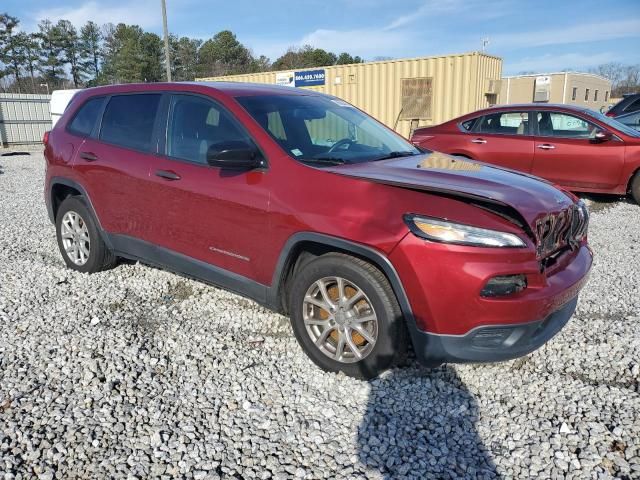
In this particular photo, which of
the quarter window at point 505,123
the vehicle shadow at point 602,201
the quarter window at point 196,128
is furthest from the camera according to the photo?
the quarter window at point 505,123

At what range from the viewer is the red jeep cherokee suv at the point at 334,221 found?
8.60 ft

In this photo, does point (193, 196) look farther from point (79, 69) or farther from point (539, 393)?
point (79, 69)

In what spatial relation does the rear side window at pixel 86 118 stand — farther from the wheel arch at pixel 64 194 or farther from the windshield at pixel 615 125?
the windshield at pixel 615 125

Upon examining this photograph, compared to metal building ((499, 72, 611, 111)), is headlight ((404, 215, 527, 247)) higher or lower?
lower

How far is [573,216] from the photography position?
3150 mm

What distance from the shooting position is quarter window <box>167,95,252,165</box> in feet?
11.7

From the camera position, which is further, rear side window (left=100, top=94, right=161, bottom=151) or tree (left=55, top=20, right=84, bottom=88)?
tree (left=55, top=20, right=84, bottom=88)

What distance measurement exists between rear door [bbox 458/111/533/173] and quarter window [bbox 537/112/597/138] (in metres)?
0.22

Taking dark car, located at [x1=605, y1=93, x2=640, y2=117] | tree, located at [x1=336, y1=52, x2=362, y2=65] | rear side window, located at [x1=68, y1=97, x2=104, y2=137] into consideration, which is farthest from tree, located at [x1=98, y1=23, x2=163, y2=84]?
rear side window, located at [x1=68, y1=97, x2=104, y2=137]

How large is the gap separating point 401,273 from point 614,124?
7.16 meters

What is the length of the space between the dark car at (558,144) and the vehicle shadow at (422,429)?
6.03 metres

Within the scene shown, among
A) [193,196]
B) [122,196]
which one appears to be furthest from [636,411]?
[122,196]

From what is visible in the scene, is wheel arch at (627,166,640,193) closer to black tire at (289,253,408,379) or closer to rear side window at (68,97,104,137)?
black tire at (289,253,408,379)

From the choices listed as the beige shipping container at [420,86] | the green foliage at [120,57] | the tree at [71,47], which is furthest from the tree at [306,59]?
the beige shipping container at [420,86]
